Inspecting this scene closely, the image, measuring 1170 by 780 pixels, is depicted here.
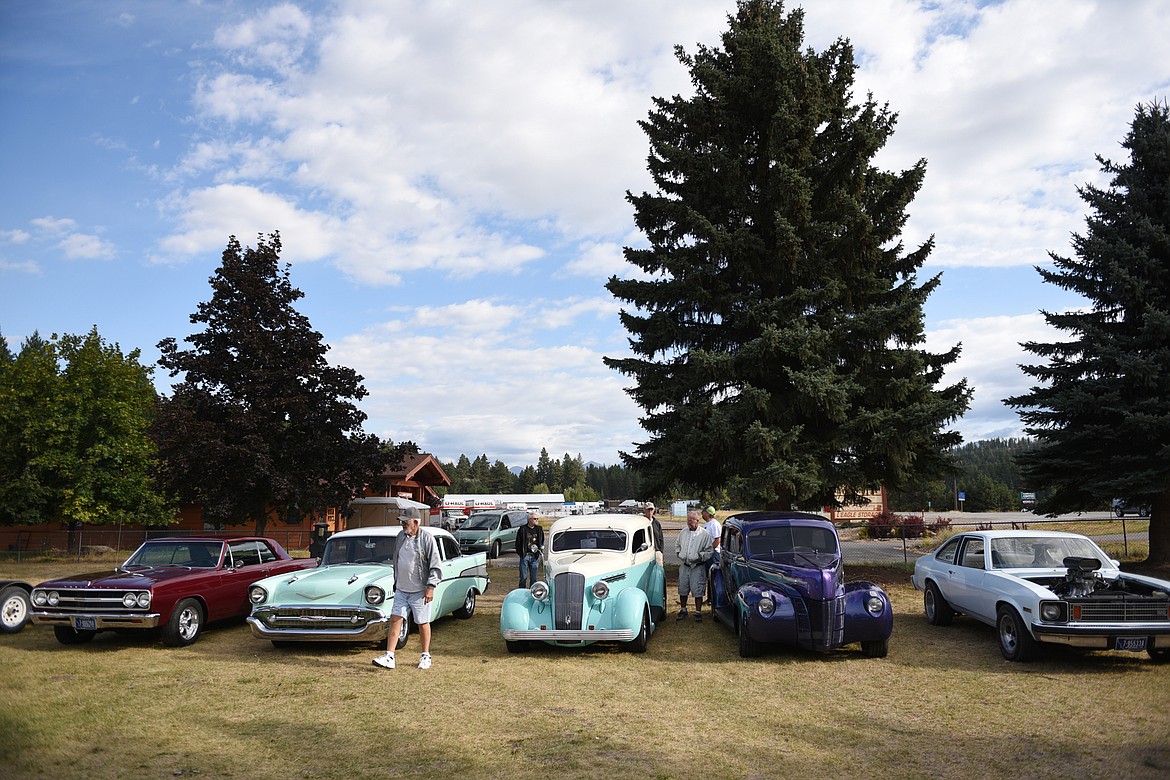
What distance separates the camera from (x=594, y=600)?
34.0ft

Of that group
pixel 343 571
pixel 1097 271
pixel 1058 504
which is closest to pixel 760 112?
pixel 1097 271

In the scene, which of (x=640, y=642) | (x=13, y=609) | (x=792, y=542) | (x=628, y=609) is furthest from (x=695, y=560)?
(x=13, y=609)

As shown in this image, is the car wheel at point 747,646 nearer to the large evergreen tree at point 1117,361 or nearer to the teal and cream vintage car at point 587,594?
the teal and cream vintage car at point 587,594

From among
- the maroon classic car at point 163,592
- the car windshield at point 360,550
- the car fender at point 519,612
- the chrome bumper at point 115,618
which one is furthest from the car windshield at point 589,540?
the chrome bumper at point 115,618

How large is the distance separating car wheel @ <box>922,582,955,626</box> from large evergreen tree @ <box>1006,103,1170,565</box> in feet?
25.4

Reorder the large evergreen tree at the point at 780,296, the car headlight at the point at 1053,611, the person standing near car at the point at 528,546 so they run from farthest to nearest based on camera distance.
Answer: the large evergreen tree at the point at 780,296
the person standing near car at the point at 528,546
the car headlight at the point at 1053,611

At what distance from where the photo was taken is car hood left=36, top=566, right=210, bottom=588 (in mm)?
10578

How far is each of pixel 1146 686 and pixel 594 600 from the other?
252 inches

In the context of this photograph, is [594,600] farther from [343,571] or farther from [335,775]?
[335,775]

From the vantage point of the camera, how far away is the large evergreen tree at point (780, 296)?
55.9 ft

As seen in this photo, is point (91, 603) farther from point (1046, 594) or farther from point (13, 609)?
point (1046, 594)

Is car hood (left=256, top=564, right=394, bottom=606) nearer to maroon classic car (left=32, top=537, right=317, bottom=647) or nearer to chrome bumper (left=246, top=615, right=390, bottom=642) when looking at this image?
chrome bumper (left=246, top=615, right=390, bottom=642)

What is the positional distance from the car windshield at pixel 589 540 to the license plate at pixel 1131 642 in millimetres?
6400

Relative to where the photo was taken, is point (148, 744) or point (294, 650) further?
point (294, 650)
